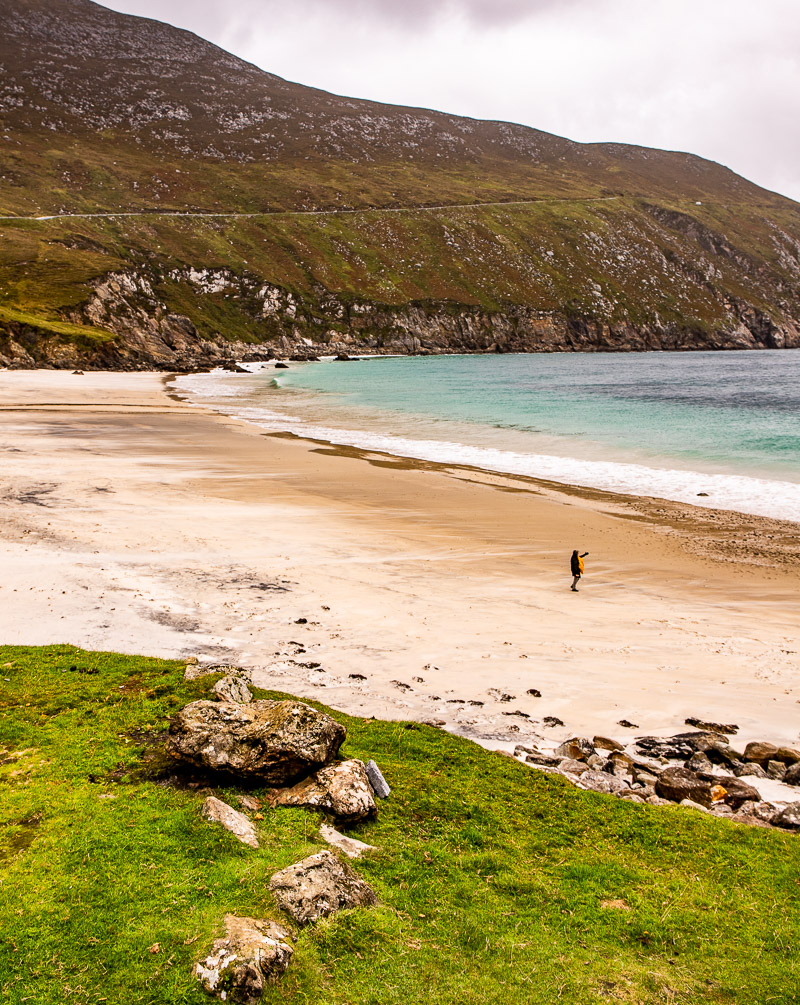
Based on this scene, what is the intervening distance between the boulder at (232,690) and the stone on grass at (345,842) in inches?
99.6

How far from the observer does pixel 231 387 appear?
77562 millimetres

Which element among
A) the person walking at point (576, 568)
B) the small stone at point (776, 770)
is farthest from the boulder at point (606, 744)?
the person walking at point (576, 568)

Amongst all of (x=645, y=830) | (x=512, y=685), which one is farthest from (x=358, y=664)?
(x=645, y=830)

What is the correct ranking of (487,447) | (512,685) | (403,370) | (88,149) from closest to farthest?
(512,685)
(487,447)
(403,370)
(88,149)

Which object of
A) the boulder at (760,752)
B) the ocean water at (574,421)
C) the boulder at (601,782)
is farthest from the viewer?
the ocean water at (574,421)

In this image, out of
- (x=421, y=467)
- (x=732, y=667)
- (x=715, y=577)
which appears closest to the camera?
(x=732, y=667)

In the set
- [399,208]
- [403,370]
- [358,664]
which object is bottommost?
[358,664]

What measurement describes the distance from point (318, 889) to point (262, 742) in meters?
2.22

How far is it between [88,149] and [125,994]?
232 m

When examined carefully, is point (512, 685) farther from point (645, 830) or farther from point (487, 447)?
point (487, 447)

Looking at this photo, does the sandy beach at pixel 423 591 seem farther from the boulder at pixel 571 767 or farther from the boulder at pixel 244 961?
the boulder at pixel 244 961

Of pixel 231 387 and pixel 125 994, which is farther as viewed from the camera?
pixel 231 387

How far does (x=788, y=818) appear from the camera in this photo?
8758 millimetres

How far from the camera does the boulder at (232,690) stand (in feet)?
32.1
